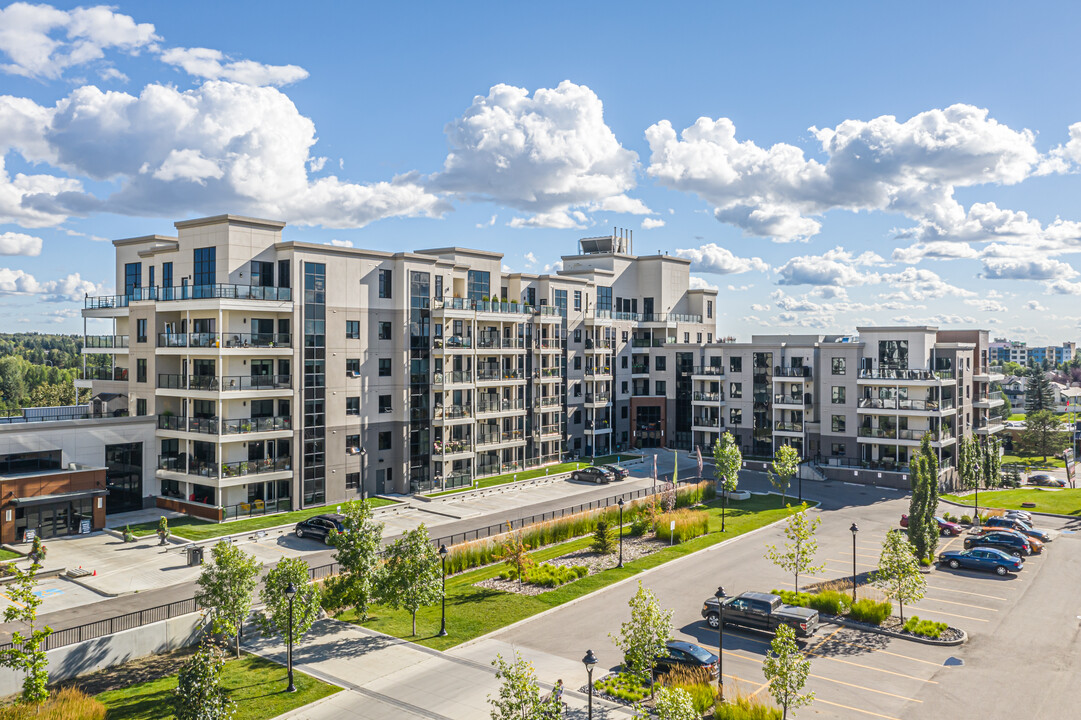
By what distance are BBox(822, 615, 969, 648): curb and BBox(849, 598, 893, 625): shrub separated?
0.86ft

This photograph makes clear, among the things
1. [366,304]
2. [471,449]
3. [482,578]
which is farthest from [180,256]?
[482,578]

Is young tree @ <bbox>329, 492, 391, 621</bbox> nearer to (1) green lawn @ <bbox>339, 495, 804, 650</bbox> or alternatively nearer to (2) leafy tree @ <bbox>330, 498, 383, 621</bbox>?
(2) leafy tree @ <bbox>330, 498, 383, 621</bbox>

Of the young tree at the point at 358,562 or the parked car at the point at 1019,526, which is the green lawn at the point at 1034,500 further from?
the young tree at the point at 358,562

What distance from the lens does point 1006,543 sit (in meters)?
42.4

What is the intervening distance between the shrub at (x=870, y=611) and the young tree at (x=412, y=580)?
706 inches

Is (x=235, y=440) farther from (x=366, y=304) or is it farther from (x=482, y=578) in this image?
(x=482, y=578)

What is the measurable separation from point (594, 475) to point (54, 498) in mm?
39104

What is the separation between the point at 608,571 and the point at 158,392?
108 ft

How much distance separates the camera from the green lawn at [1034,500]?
56375mm

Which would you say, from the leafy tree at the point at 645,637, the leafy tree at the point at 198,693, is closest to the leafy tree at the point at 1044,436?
the leafy tree at the point at 645,637

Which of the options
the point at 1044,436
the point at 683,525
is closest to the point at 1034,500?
the point at 683,525

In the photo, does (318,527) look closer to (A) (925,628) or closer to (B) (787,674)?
(B) (787,674)

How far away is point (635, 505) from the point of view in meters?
50.9

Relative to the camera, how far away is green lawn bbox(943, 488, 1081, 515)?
56.4m
